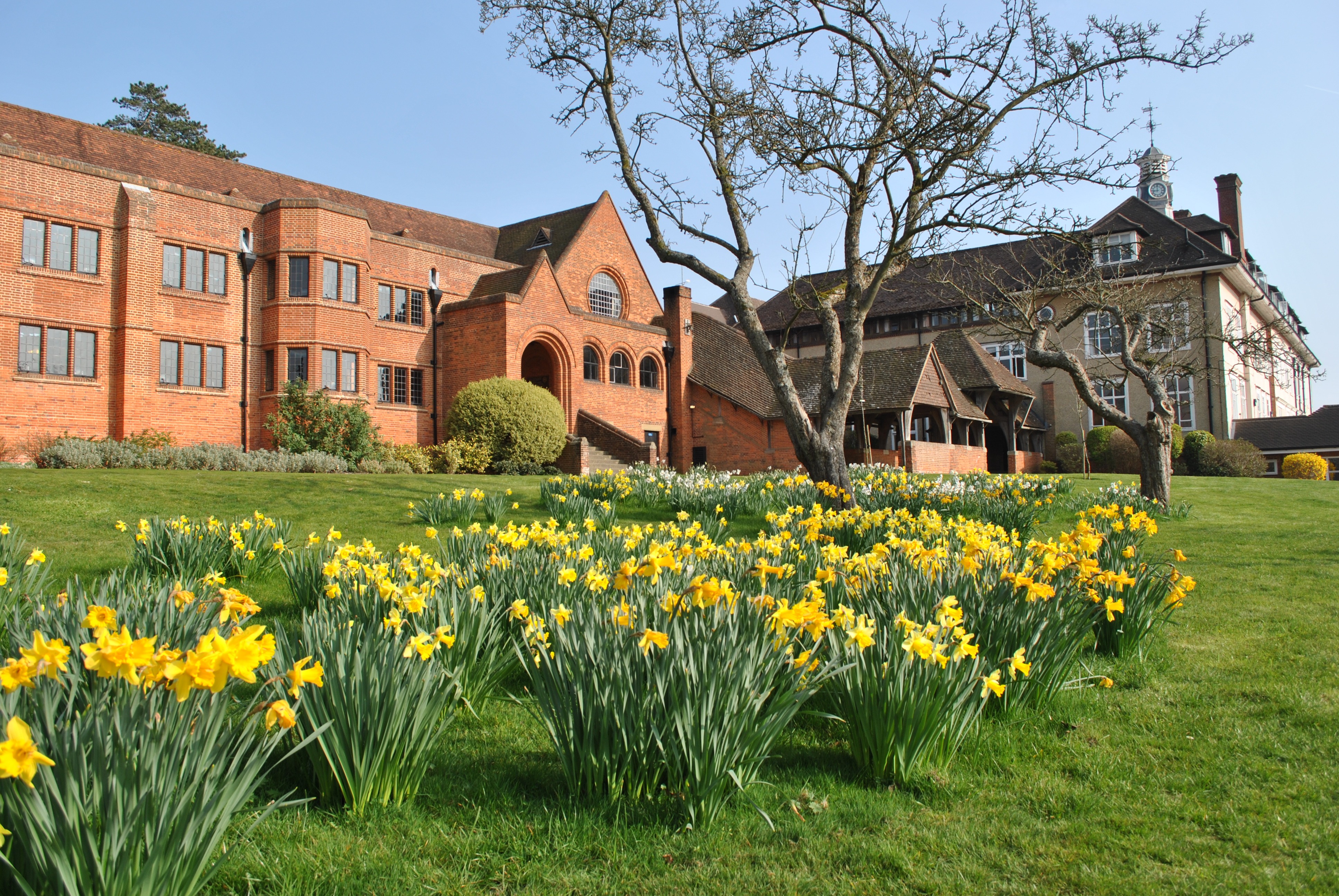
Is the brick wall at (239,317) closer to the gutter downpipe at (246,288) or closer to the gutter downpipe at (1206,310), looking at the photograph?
the gutter downpipe at (246,288)

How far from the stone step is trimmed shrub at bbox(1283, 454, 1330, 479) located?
25.7m

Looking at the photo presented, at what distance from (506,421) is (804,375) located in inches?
489

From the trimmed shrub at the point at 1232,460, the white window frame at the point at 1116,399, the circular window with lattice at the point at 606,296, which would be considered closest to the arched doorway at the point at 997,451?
the white window frame at the point at 1116,399

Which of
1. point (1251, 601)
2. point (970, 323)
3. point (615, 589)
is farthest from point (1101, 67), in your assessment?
point (970, 323)

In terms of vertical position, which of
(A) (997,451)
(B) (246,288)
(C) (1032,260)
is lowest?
(A) (997,451)

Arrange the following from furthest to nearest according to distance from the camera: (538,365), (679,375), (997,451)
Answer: (997,451), (679,375), (538,365)

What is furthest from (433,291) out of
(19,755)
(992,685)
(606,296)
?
(19,755)

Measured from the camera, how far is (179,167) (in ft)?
83.1

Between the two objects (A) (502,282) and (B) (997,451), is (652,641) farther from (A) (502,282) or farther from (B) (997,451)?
(B) (997,451)

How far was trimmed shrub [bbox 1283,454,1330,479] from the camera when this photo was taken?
101ft

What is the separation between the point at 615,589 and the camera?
4.23 m

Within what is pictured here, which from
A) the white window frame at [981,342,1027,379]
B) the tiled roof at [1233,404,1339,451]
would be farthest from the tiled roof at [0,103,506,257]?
the tiled roof at [1233,404,1339,451]

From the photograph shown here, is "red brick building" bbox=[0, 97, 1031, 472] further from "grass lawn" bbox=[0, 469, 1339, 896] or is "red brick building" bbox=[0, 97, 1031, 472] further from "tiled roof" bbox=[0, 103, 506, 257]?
"grass lawn" bbox=[0, 469, 1339, 896]

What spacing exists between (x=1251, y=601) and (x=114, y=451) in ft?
73.0
